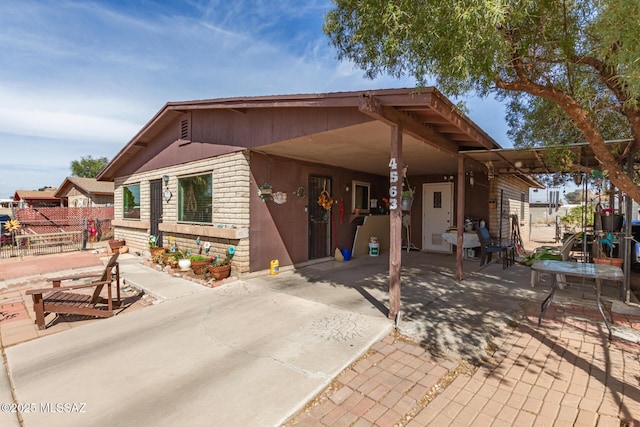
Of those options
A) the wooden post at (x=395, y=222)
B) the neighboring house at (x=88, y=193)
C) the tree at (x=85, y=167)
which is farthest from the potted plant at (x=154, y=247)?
the tree at (x=85, y=167)

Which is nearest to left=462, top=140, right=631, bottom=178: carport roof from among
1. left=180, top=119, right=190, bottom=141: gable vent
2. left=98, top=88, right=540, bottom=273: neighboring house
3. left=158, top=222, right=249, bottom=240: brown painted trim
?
left=98, top=88, right=540, bottom=273: neighboring house

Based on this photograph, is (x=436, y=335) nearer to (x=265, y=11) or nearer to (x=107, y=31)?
(x=265, y=11)

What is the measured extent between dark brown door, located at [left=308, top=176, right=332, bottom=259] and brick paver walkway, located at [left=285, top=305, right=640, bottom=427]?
4.08 m

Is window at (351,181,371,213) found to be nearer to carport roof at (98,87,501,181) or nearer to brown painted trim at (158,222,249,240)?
carport roof at (98,87,501,181)

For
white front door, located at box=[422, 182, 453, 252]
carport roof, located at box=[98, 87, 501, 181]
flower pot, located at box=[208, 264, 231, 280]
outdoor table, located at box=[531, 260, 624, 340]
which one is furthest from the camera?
white front door, located at box=[422, 182, 453, 252]

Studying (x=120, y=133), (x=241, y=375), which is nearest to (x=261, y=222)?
(x=241, y=375)

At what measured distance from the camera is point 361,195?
8812mm

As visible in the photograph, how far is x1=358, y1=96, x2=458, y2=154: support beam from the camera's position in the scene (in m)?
3.27

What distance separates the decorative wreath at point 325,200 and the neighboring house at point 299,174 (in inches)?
4.3

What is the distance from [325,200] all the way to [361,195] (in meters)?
1.93

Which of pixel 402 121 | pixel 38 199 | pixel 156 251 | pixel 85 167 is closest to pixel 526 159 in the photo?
pixel 402 121

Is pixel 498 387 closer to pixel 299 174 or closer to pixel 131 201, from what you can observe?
pixel 299 174

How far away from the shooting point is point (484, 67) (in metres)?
2.82

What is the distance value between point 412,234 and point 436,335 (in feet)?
22.0
